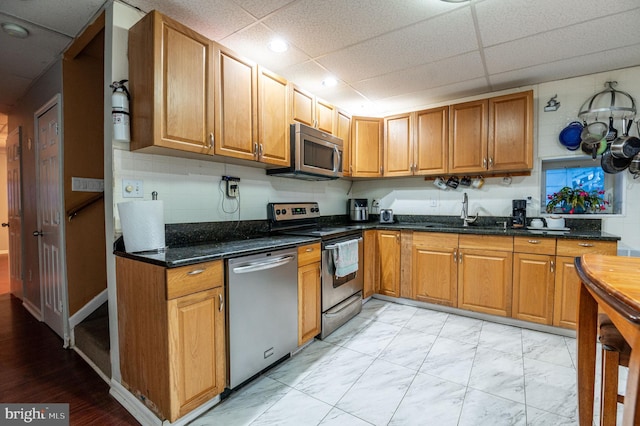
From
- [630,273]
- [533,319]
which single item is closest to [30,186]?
[630,273]

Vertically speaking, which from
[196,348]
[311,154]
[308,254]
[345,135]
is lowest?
[196,348]

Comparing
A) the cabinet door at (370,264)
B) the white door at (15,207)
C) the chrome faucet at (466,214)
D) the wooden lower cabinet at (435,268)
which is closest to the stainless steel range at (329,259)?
the cabinet door at (370,264)

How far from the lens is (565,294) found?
246 centimetres

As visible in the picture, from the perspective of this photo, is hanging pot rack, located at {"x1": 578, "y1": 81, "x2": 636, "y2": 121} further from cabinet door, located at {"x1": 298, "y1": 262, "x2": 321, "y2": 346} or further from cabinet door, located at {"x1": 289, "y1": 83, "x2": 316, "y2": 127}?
cabinet door, located at {"x1": 298, "y1": 262, "x2": 321, "y2": 346}

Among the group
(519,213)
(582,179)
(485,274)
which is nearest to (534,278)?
(485,274)

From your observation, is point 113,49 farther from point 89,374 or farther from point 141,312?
point 89,374

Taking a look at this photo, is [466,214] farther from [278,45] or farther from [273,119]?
[278,45]

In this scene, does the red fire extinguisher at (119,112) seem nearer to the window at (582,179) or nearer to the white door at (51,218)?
the white door at (51,218)

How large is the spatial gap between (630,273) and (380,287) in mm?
2479

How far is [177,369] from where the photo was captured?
1.43 metres

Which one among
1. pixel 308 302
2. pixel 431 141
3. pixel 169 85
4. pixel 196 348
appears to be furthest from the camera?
pixel 431 141

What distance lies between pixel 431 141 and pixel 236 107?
7.49ft

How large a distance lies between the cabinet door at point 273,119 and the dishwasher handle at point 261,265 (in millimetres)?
844

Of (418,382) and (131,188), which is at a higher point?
(131,188)
